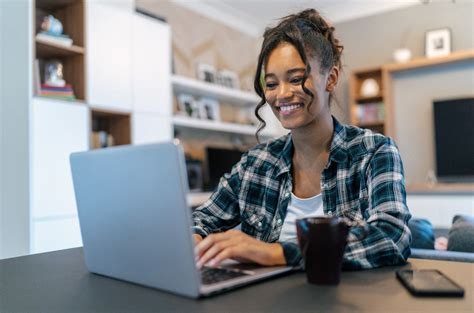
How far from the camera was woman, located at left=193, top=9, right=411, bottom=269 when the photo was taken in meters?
1.00

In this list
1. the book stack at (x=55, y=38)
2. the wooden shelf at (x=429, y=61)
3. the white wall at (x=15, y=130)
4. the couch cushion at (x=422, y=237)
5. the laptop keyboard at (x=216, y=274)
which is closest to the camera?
the laptop keyboard at (x=216, y=274)

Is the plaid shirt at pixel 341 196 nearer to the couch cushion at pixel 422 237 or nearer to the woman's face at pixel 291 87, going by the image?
the woman's face at pixel 291 87

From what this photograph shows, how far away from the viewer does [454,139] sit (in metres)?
4.53

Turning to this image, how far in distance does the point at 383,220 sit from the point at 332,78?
51 centimetres

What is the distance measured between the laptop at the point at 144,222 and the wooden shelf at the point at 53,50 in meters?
2.40

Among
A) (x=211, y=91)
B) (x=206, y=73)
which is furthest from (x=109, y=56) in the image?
(x=206, y=73)

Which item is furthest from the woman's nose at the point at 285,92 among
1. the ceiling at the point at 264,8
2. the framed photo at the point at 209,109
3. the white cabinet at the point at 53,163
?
the ceiling at the point at 264,8

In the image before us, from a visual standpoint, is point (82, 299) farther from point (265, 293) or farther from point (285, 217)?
point (285, 217)

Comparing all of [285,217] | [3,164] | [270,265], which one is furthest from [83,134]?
[270,265]

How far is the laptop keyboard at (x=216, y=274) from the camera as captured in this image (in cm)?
67

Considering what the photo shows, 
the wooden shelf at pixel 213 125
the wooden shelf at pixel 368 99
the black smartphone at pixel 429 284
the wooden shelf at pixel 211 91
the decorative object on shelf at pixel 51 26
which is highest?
the decorative object on shelf at pixel 51 26

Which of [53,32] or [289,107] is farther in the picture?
[53,32]

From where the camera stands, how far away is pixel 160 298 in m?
0.62

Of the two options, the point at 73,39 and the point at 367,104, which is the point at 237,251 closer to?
the point at 73,39
